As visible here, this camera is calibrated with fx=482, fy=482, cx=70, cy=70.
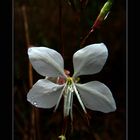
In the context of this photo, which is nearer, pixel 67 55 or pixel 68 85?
pixel 68 85

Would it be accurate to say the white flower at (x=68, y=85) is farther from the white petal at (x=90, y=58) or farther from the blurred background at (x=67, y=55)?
the blurred background at (x=67, y=55)

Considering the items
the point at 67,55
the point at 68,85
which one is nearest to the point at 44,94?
the point at 68,85

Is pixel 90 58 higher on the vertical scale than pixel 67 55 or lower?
higher

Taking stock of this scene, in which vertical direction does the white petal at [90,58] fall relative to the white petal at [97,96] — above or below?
above

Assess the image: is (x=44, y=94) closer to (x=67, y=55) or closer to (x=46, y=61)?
(x=46, y=61)

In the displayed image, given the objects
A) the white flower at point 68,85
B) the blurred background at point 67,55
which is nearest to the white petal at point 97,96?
the white flower at point 68,85

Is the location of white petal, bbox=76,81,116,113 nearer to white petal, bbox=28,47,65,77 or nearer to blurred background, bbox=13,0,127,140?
white petal, bbox=28,47,65,77
